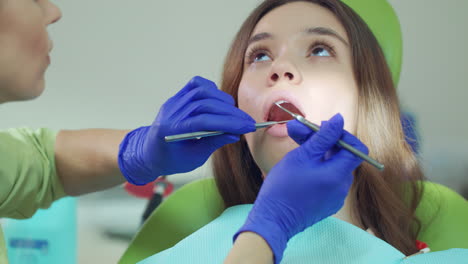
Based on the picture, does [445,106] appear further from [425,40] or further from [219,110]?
[219,110]

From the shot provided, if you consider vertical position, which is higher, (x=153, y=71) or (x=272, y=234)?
(x=272, y=234)

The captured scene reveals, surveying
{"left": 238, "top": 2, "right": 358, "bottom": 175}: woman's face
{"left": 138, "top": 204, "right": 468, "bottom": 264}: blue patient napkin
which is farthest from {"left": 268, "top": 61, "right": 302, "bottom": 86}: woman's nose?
{"left": 138, "top": 204, "right": 468, "bottom": 264}: blue patient napkin

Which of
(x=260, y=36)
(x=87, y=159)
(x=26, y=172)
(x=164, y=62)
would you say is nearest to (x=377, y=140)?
(x=260, y=36)

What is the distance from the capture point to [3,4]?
1033mm

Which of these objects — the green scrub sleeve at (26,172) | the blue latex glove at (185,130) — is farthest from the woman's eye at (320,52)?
the green scrub sleeve at (26,172)

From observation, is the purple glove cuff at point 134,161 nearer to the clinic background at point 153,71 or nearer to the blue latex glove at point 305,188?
the blue latex glove at point 305,188

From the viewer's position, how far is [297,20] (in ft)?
4.15

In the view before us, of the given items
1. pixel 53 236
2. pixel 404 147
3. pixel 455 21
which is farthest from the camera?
pixel 455 21

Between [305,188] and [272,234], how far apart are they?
107 millimetres

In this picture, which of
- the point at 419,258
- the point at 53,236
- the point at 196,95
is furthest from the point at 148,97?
the point at 419,258

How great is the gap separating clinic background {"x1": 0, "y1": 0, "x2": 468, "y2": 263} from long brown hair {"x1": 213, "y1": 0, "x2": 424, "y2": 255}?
0.94 metres

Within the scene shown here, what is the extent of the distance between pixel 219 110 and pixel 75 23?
1.58 meters

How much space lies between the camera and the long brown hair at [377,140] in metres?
1.31

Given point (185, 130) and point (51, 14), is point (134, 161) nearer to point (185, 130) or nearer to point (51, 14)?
point (185, 130)
